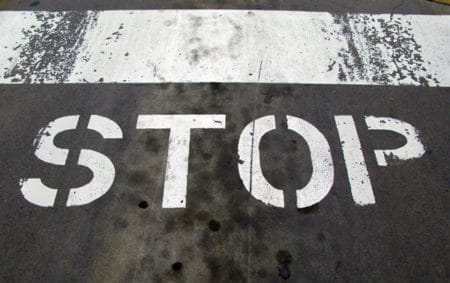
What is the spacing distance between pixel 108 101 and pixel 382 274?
11.6 ft

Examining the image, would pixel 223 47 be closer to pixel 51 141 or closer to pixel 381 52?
pixel 381 52

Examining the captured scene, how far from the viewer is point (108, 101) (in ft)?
16.4

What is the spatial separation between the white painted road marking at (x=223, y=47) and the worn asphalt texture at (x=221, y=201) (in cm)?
23

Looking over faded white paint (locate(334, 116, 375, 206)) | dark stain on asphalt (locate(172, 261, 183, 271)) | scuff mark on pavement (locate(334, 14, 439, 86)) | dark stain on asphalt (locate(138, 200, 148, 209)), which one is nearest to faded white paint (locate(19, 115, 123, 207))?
dark stain on asphalt (locate(138, 200, 148, 209))

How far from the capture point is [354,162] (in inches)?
174

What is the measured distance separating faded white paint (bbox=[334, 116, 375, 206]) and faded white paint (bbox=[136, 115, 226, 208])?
138 centimetres

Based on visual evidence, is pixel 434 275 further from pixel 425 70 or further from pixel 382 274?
pixel 425 70

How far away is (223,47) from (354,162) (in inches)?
95.7

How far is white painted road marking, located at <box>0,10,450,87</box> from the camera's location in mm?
5305

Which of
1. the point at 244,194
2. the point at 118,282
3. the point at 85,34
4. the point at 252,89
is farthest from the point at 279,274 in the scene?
the point at 85,34

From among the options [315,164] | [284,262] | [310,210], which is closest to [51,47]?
[315,164]

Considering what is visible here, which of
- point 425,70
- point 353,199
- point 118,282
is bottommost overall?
point 118,282

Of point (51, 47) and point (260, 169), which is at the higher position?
point (51, 47)

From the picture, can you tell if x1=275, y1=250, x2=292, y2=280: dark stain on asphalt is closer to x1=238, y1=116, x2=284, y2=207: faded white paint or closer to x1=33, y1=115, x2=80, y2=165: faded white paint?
x1=238, y1=116, x2=284, y2=207: faded white paint
